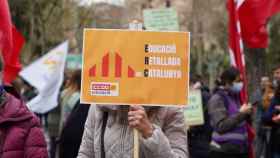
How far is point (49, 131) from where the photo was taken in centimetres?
1271

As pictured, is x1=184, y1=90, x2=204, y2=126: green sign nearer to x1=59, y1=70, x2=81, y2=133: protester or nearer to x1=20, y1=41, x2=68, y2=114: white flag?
x1=59, y1=70, x2=81, y2=133: protester

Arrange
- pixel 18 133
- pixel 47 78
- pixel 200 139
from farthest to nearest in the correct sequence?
pixel 47 78
pixel 200 139
pixel 18 133

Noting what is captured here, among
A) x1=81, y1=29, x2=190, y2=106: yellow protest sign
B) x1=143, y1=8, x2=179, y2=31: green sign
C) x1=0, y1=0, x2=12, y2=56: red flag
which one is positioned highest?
x1=143, y1=8, x2=179, y2=31: green sign

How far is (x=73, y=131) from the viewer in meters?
8.19

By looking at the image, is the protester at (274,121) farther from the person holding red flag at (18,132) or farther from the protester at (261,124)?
the person holding red flag at (18,132)

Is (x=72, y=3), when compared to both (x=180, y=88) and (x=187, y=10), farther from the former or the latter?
(x=180, y=88)

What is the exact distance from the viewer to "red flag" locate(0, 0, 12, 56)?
596 cm

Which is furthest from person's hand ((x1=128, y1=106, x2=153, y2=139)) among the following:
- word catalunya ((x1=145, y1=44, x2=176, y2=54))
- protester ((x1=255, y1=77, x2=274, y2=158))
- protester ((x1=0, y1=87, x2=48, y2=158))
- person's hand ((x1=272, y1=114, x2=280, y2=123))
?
protester ((x1=255, y1=77, x2=274, y2=158))

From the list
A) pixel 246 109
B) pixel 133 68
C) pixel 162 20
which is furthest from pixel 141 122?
pixel 162 20

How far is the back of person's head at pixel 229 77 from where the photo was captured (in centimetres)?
896

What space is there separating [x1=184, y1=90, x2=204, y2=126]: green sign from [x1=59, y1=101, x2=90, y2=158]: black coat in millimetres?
1927

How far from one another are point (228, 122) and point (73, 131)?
165 cm

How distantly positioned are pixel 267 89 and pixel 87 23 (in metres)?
21.9

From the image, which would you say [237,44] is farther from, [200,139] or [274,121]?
[200,139]
